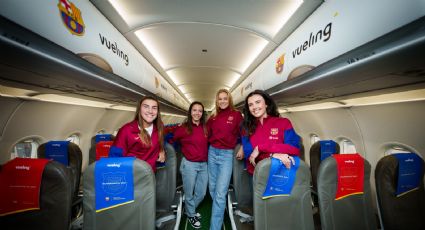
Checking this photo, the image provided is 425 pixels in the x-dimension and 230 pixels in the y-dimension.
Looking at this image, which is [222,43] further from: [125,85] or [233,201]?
[233,201]

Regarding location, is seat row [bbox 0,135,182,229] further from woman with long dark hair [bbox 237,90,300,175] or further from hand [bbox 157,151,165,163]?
woman with long dark hair [bbox 237,90,300,175]

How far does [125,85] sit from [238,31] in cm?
192

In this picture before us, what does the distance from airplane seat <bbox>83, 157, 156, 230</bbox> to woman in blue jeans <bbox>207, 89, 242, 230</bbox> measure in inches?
47.6

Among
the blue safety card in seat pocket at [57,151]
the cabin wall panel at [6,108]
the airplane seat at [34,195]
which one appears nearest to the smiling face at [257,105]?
the airplane seat at [34,195]

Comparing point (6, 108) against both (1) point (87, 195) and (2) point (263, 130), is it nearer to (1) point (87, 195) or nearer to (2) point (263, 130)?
(1) point (87, 195)

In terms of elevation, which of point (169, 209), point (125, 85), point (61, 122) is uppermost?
point (125, 85)

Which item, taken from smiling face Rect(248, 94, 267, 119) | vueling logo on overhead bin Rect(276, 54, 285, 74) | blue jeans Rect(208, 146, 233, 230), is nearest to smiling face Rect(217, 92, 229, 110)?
smiling face Rect(248, 94, 267, 119)

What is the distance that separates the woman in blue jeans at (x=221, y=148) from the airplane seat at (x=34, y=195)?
1804 mm

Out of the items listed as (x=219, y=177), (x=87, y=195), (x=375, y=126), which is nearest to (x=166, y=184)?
(x=219, y=177)

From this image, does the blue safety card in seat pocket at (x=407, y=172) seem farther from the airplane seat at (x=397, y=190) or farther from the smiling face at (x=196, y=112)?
the smiling face at (x=196, y=112)

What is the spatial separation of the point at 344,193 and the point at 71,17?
3148 mm

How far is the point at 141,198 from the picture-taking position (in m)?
1.53

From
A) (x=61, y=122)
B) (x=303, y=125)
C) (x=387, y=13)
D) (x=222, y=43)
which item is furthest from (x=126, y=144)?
(x=303, y=125)

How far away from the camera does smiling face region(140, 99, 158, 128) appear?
2.32m
